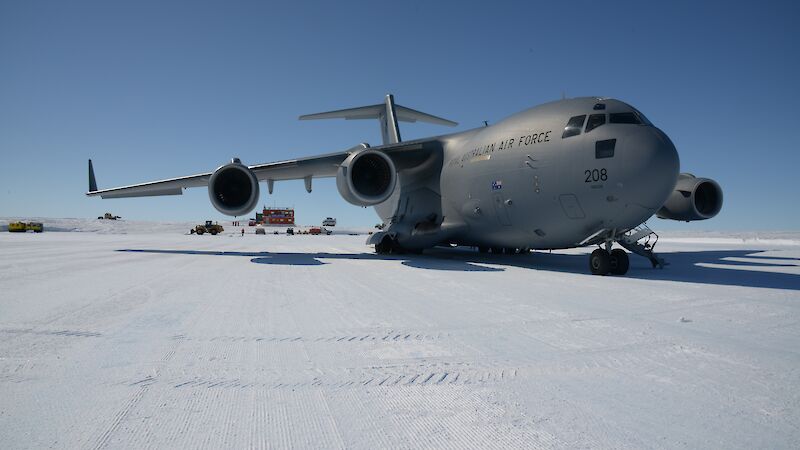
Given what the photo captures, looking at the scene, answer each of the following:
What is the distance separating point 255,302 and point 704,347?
3.71m

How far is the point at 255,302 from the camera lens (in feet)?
13.6

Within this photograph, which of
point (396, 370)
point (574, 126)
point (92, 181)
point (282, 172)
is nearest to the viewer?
point (396, 370)

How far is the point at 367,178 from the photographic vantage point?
33.2ft

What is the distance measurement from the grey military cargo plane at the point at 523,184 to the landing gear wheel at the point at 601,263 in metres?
0.02

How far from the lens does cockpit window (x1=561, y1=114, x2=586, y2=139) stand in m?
6.65

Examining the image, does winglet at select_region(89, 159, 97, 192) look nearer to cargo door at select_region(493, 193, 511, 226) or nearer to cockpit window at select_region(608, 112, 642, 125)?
cargo door at select_region(493, 193, 511, 226)

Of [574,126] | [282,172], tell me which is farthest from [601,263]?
[282,172]

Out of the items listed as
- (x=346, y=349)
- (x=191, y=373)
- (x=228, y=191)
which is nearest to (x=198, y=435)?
(x=191, y=373)

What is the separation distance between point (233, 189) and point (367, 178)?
3443 millimetres

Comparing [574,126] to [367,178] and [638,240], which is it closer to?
[638,240]

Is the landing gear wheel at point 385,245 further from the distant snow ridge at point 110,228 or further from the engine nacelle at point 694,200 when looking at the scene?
the distant snow ridge at point 110,228

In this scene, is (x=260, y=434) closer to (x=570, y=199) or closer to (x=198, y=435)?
(x=198, y=435)

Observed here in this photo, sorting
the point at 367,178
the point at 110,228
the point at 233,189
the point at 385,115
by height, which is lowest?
the point at 110,228

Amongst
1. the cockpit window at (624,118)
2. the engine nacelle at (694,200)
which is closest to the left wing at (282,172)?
the cockpit window at (624,118)
